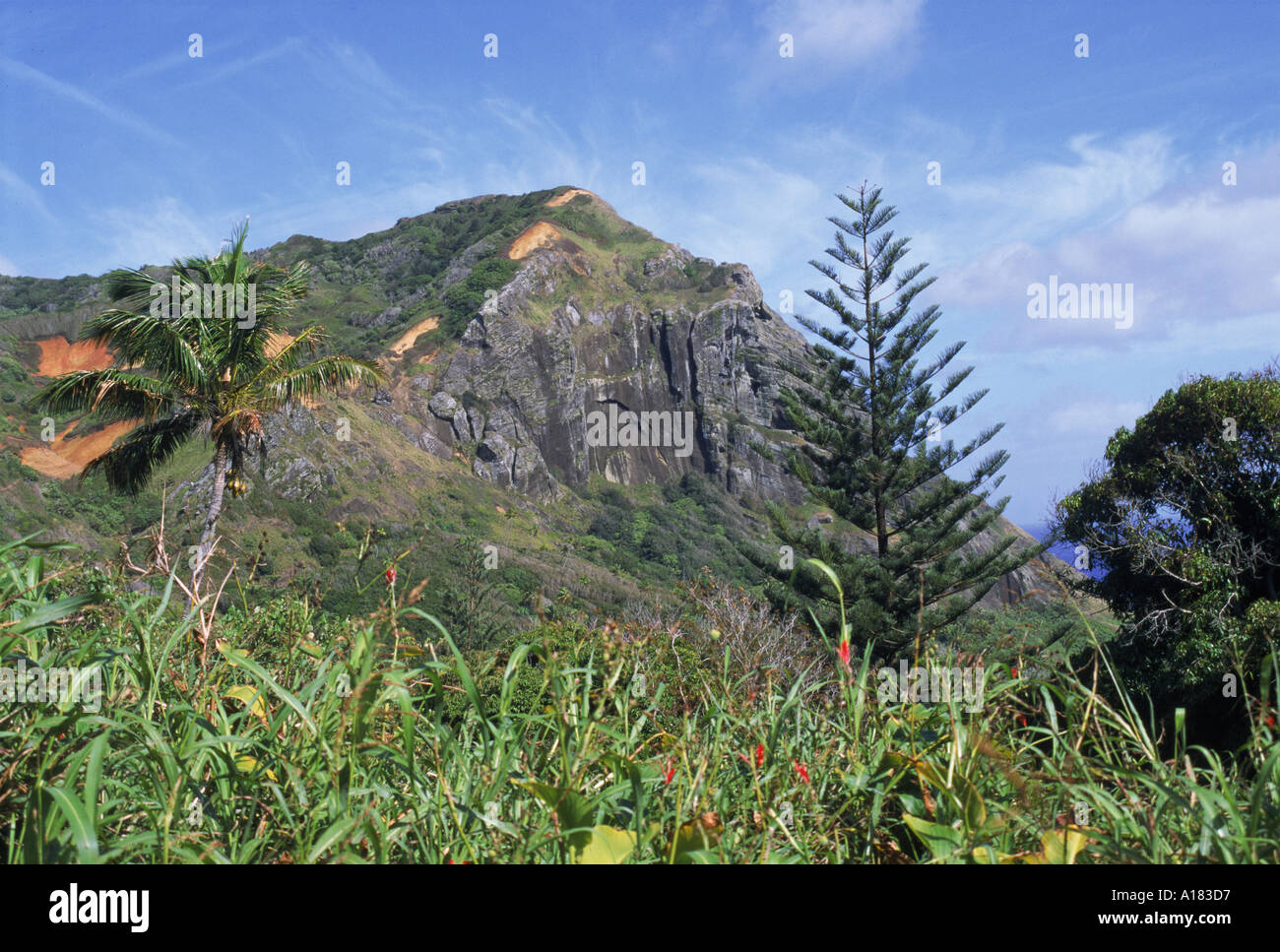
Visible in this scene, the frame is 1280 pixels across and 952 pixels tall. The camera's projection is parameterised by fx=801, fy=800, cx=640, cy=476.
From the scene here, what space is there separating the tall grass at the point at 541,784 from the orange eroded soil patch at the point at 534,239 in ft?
274

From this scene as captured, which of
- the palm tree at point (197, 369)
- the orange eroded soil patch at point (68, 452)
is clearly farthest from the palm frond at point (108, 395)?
the orange eroded soil patch at point (68, 452)

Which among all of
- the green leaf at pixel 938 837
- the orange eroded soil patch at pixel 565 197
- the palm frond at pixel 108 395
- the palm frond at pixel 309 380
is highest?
the orange eroded soil patch at pixel 565 197

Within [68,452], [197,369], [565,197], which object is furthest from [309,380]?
[565,197]

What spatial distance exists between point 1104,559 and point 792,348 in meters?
73.9

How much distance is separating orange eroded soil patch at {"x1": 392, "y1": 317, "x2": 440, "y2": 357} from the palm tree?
60395 millimetres

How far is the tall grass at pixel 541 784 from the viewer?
1030mm

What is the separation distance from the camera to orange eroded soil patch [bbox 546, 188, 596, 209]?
100562mm

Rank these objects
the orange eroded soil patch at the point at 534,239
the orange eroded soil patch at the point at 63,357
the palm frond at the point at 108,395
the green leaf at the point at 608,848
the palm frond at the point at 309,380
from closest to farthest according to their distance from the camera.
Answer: the green leaf at the point at 608,848 → the palm frond at the point at 108,395 → the palm frond at the point at 309,380 → the orange eroded soil patch at the point at 63,357 → the orange eroded soil patch at the point at 534,239

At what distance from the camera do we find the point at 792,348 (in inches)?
3332

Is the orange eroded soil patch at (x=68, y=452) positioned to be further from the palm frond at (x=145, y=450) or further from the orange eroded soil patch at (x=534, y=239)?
the orange eroded soil patch at (x=534, y=239)

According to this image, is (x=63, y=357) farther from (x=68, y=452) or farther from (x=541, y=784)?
(x=541, y=784)

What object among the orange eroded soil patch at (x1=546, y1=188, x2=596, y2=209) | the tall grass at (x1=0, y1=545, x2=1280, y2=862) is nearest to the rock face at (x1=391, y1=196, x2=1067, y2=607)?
the orange eroded soil patch at (x1=546, y1=188, x2=596, y2=209)

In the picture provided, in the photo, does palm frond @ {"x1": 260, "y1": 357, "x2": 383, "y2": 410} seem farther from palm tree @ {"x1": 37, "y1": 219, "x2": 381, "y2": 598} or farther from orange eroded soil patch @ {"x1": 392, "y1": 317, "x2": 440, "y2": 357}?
orange eroded soil patch @ {"x1": 392, "y1": 317, "x2": 440, "y2": 357}
